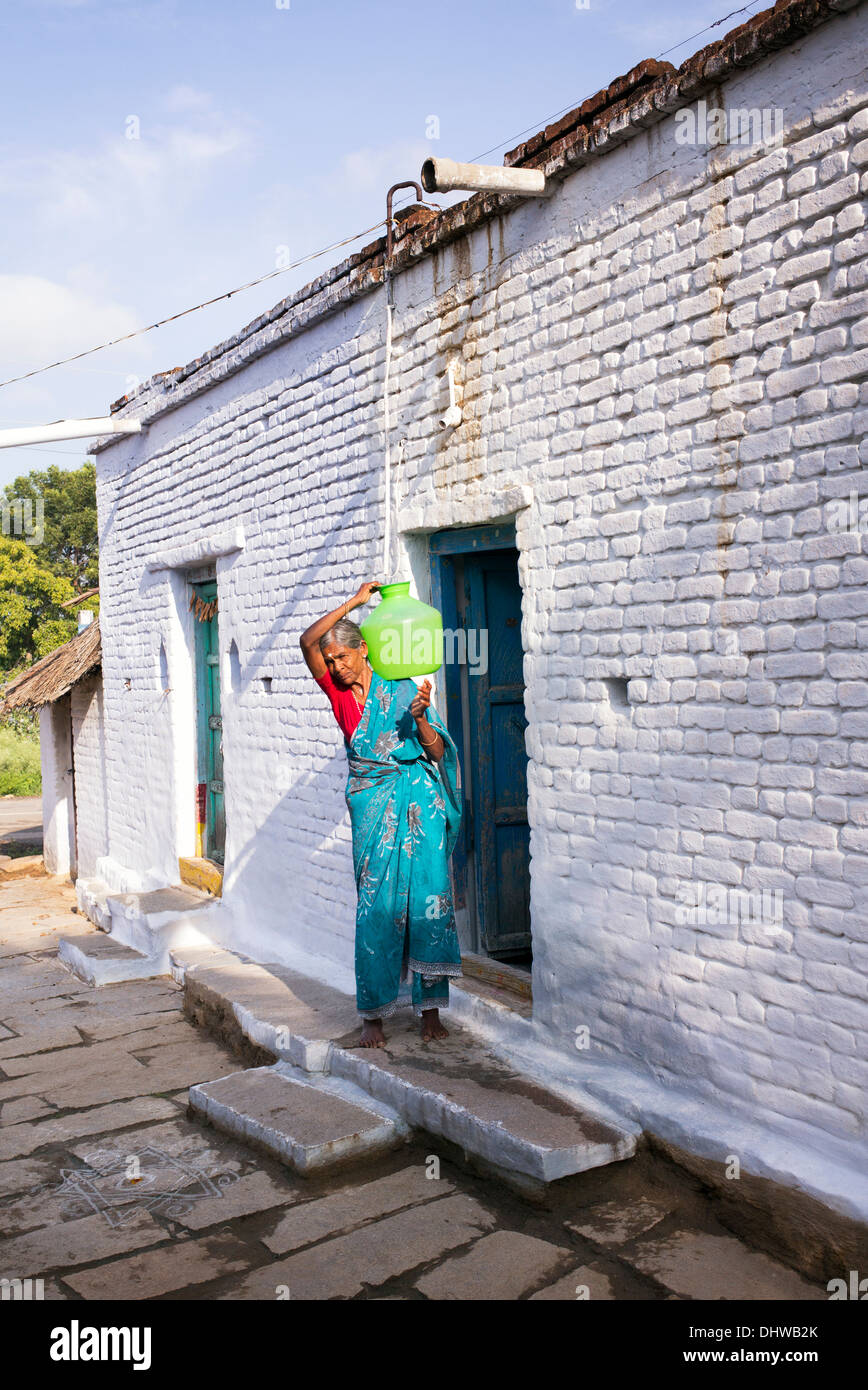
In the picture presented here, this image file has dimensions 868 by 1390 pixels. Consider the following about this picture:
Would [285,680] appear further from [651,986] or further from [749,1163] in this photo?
[749,1163]

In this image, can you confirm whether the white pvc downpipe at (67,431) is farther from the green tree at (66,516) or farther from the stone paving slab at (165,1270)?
the green tree at (66,516)

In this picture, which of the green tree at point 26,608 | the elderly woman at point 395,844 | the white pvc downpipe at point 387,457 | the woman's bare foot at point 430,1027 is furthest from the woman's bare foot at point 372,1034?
the green tree at point 26,608

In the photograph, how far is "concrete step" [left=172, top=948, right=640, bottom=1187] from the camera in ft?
11.8

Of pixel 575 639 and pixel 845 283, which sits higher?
pixel 845 283

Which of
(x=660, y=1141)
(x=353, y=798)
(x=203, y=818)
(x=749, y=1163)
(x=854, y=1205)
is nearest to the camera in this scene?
(x=854, y=1205)

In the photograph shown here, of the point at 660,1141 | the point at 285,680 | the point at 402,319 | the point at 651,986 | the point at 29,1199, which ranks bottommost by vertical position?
the point at 29,1199

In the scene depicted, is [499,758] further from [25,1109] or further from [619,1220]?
[25,1109]

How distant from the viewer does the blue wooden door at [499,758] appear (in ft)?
17.3

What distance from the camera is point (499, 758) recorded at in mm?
5316

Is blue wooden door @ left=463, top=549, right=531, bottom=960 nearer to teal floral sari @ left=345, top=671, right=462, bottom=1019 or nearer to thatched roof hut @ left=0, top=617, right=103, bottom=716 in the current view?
teal floral sari @ left=345, top=671, right=462, bottom=1019

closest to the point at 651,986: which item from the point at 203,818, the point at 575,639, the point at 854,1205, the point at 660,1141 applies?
the point at 660,1141

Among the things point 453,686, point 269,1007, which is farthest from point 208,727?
point 453,686
